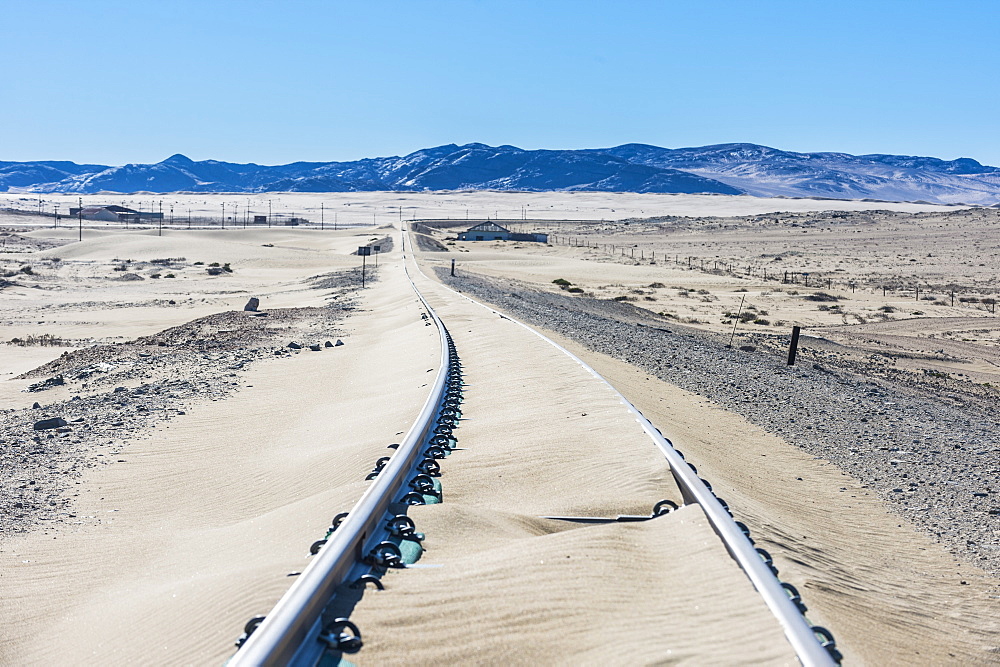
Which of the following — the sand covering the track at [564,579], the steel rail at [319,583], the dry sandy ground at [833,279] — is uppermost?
the steel rail at [319,583]

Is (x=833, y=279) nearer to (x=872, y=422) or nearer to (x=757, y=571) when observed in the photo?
(x=872, y=422)

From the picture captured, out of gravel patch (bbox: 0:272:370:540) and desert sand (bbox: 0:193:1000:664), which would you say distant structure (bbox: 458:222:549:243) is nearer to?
gravel patch (bbox: 0:272:370:540)

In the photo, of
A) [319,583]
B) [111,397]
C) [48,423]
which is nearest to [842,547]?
[319,583]

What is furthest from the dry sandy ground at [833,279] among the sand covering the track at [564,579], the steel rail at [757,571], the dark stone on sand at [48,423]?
the dark stone on sand at [48,423]

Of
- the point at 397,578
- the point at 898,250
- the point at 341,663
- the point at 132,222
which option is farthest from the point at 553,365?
the point at 132,222

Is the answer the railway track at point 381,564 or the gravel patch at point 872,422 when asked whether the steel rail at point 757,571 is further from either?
the gravel patch at point 872,422

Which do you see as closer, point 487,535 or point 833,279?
point 487,535

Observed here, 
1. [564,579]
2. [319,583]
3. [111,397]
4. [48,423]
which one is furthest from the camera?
[111,397]
